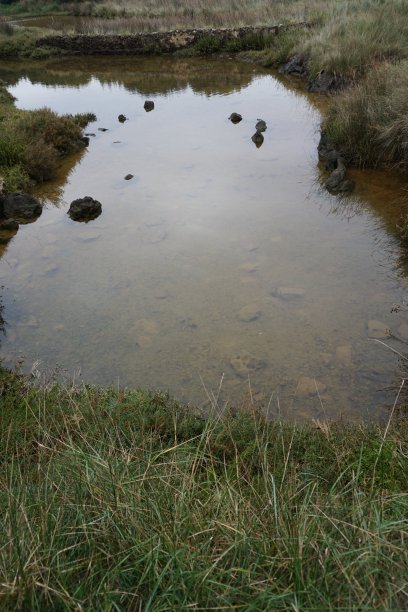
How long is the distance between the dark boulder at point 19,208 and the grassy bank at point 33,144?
2.12ft

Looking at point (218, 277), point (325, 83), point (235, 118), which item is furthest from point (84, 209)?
point (325, 83)

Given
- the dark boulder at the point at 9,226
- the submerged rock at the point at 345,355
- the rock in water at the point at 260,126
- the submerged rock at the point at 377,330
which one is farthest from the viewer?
the rock in water at the point at 260,126

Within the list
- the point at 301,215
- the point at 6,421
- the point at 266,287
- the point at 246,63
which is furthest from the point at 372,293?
the point at 246,63

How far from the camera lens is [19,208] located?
8195 millimetres

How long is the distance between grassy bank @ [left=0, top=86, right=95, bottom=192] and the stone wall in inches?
428

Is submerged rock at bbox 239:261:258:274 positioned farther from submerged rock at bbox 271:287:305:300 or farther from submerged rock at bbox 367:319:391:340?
submerged rock at bbox 367:319:391:340

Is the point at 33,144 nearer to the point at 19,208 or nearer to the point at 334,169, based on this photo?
the point at 19,208

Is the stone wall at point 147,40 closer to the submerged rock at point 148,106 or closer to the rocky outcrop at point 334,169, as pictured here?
the submerged rock at point 148,106

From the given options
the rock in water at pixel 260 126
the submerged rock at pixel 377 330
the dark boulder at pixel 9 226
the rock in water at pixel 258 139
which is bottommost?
the dark boulder at pixel 9 226

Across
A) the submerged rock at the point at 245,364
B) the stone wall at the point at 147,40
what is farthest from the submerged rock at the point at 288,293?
the stone wall at the point at 147,40

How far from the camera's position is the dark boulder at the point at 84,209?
795cm

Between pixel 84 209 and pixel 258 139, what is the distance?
4.43 m

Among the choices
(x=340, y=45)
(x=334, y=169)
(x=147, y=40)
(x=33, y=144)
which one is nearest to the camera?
(x=334, y=169)

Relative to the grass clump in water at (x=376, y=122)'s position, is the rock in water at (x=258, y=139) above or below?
below
